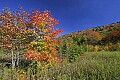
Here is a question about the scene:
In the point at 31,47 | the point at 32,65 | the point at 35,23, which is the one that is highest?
the point at 35,23

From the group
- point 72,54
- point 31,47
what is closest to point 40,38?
point 31,47

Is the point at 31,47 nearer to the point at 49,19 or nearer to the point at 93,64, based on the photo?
the point at 49,19

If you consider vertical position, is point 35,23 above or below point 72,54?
above

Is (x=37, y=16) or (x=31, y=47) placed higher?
(x=37, y=16)

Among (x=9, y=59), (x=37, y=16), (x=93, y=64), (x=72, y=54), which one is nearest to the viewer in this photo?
(x=93, y=64)

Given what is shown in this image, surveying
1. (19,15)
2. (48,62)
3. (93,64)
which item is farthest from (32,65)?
(93,64)

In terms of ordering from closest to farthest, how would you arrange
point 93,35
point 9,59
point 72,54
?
point 9,59, point 72,54, point 93,35

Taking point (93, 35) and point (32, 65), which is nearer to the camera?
point (32, 65)

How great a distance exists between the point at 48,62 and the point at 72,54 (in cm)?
866

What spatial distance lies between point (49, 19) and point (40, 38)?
1178 millimetres

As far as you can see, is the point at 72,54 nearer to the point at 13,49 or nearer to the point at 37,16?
the point at 13,49

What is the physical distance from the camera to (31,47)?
12969 mm

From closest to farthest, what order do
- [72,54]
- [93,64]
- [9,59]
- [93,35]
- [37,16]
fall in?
[93,64], [37,16], [9,59], [72,54], [93,35]

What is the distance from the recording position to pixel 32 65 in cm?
1283
